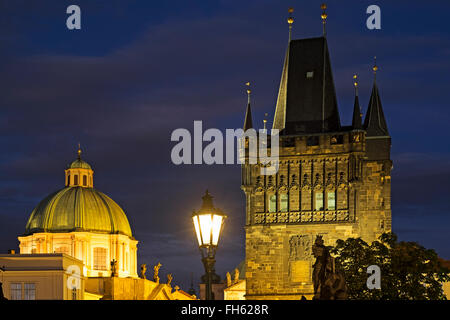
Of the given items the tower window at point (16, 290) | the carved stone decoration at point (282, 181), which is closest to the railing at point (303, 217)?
the carved stone decoration at point (282, 181)

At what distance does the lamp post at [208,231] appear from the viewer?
58.4 feet

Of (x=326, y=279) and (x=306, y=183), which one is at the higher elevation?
(x=306, y=183)

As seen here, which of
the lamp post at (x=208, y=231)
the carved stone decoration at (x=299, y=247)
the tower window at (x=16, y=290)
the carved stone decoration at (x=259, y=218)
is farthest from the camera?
the tower window at (x=16, y=290)

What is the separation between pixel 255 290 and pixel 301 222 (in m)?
7.02

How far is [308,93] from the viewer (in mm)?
83875

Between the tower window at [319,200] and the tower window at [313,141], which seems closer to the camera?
the tower window at [319,200]

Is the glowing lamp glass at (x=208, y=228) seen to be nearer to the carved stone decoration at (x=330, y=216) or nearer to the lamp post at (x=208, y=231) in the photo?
the lamp post at (x=208, y=231)

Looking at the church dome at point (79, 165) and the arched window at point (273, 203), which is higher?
the church dome at point (79, 165)

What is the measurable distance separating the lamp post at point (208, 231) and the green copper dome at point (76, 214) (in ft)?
328

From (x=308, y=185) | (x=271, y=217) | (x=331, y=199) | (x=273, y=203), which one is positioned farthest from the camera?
(x=273, y=203)

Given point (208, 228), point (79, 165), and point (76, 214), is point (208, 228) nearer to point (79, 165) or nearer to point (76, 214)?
point (76, 214)

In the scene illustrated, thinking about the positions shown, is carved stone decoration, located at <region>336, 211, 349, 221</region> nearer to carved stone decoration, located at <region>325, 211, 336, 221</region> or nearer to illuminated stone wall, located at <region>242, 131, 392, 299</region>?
illuminated stone wall, located at <region>242, 131, 392, 299</region>

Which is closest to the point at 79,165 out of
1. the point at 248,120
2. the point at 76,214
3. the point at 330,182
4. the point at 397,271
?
the point at 76,214

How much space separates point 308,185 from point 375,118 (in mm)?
12255
